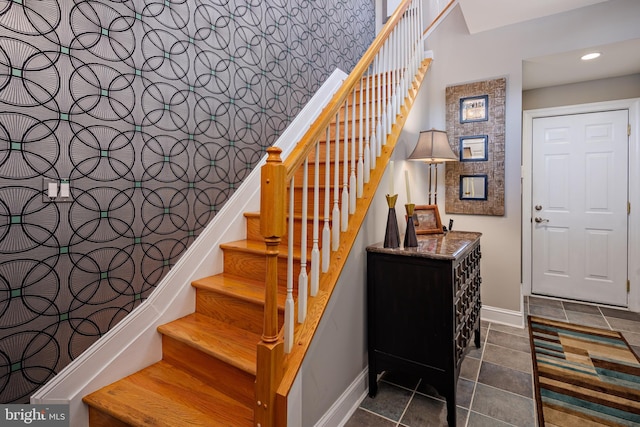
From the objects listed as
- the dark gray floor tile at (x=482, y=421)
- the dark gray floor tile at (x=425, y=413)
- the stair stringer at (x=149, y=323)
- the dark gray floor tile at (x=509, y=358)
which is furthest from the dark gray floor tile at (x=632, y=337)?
the stair stringer at (x=149, y=323)

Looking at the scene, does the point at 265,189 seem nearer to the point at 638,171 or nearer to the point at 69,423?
the point at 69,423

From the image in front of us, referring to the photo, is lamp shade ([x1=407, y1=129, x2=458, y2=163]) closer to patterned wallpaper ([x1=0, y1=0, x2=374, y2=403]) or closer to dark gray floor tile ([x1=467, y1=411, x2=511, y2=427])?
patterned wallpaper ([x1=0, y1=0, x2=374, y2=403])

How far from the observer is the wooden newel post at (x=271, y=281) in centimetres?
117

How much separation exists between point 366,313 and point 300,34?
2.45m

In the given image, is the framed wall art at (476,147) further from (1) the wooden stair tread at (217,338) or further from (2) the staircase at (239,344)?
(1) the wooden stair tread at (217,338)

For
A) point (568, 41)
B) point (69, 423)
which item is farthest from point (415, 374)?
point (568, 41)

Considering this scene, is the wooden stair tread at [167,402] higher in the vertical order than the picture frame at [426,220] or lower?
lower

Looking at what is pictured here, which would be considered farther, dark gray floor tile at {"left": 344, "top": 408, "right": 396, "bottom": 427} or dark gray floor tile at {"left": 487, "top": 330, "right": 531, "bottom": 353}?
dark gray floor tile at {"left": 487, "top": 330, "right": 531, "bottom": 353}

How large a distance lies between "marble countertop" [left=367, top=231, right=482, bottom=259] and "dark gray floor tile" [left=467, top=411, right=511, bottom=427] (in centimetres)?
88

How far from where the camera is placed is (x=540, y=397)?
73.8 inches

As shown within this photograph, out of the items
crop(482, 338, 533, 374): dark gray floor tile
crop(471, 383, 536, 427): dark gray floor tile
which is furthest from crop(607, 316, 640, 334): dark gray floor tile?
crop(471, 383, 536, 427): dark gray floor tile

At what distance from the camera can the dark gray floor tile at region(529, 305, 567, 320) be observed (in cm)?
312

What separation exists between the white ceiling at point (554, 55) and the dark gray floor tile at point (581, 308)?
7.83 ft

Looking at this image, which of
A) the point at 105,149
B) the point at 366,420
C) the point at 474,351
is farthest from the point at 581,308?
the point at 105,149
